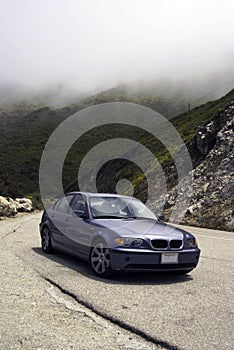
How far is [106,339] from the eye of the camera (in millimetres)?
4277

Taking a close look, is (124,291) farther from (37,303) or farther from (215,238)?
(215,238)

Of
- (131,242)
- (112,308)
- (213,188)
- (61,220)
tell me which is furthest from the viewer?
(213,188)

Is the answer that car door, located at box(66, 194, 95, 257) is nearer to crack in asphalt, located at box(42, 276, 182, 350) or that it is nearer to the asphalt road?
the asphalt road

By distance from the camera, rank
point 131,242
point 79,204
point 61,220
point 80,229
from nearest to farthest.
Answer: point 131,242 → point 80,229 → point 79,204 → point 61,220

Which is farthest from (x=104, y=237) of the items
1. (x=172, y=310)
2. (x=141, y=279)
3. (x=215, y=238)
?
(x=215, y=238)

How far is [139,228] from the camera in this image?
7.32m

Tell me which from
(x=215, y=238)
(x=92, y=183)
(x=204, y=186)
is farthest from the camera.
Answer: (x=92, y=183)

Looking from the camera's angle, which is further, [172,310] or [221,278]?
[221,278]

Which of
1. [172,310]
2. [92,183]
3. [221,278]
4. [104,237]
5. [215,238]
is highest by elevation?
[104,237]

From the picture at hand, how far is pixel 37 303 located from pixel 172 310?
1.75m

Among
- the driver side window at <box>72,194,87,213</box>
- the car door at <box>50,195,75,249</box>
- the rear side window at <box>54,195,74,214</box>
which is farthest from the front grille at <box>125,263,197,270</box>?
the rear side window at <box>54,195,74,214</box>

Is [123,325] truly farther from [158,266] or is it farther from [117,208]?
[117,208]

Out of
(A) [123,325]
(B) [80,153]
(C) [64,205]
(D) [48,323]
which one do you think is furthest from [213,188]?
(B) [80,153]

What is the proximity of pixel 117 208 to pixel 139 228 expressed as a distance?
1.30 meters
